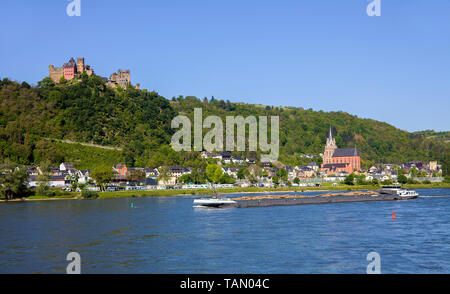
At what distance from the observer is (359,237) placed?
127 ft

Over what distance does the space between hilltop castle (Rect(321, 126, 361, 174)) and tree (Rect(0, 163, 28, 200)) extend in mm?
124453

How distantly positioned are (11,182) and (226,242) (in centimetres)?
5978

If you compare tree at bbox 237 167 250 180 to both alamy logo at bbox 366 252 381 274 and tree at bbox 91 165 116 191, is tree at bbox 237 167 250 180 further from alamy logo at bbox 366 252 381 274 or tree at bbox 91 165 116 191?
alamy logo at bbox 366 252 381 274

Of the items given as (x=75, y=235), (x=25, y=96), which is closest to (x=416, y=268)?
(x=75, y=235)

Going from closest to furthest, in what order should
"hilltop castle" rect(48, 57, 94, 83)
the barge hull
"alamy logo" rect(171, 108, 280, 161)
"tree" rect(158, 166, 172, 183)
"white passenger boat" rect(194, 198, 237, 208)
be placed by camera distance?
"white passenger boat" rect(194, 198, 237, 208) → the barge hull → "tree" rect(158, 166, 172, 183) → "alamy logo" rect(171, 108, 280, 161) → "hilltop castle" rect(48, 57, 94, 83)

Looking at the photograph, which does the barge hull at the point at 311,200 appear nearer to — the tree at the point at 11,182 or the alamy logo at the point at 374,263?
the alamy logo at the point at 374,263

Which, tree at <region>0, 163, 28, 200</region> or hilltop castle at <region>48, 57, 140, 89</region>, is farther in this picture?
hilltop castle at <region>48, 57, 140, 89</region>

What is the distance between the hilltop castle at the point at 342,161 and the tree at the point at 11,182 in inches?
4900

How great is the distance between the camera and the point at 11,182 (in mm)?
82500

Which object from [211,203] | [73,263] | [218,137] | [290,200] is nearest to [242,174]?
[218,137]

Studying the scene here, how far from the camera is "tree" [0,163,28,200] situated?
8181cm

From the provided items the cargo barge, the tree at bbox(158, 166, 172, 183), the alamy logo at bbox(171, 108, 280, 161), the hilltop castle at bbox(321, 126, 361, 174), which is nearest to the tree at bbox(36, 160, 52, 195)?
the tree at bbox(158, 166, 172, 183)
